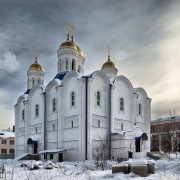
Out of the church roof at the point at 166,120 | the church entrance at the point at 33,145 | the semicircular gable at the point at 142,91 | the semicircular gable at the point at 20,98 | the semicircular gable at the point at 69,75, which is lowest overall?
the church entrance at the point at 33,145

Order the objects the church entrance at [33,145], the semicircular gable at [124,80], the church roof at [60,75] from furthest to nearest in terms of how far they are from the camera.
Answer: the church roof at [60,75], the church entrance at [33,145], the semicircular gable at [124,80]

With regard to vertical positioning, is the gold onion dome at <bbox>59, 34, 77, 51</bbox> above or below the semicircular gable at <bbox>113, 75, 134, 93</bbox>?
above

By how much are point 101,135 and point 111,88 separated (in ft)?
16.6

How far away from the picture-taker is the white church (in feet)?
85.1

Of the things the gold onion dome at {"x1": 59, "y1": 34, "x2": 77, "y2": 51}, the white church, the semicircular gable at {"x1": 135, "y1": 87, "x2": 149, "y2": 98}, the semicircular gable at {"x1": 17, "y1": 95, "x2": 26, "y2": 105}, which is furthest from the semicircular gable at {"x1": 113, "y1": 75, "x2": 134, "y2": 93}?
the semicircular gable at {"x1": 17, "y1": 95, "x2": 26, "y2": 105}

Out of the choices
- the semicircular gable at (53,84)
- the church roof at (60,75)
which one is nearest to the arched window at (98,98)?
the semicircular gable at (53,84)

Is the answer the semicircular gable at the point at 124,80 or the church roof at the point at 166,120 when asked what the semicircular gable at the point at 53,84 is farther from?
the church roof at the point at 166,120

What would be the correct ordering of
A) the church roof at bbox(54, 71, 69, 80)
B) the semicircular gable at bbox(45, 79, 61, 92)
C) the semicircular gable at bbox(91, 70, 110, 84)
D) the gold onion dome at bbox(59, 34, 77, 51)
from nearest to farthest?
the semicircular gable at bbox(91, 70, 110, 84) → the semicircular gable at bbox(45, 79, 61, 92) → the church roof at bbox(54, 71, 69, 80) → the gold onion dome at bbox(59, 34, 77, 51)

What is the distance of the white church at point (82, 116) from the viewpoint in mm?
25953

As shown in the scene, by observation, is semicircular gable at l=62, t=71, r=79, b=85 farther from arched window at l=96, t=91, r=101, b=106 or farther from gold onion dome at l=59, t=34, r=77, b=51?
gold onion dome at l=59, t=34, r=77, b=51

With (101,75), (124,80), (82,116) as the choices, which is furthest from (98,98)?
(124,80)

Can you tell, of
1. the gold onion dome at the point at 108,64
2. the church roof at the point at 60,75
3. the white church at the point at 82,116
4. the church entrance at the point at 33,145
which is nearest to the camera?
the white church at the point at 82,116

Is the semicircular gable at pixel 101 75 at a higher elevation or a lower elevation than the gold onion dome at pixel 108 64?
lower

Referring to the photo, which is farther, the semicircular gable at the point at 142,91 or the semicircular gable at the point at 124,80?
the semicircular gable at the point at 142,91
